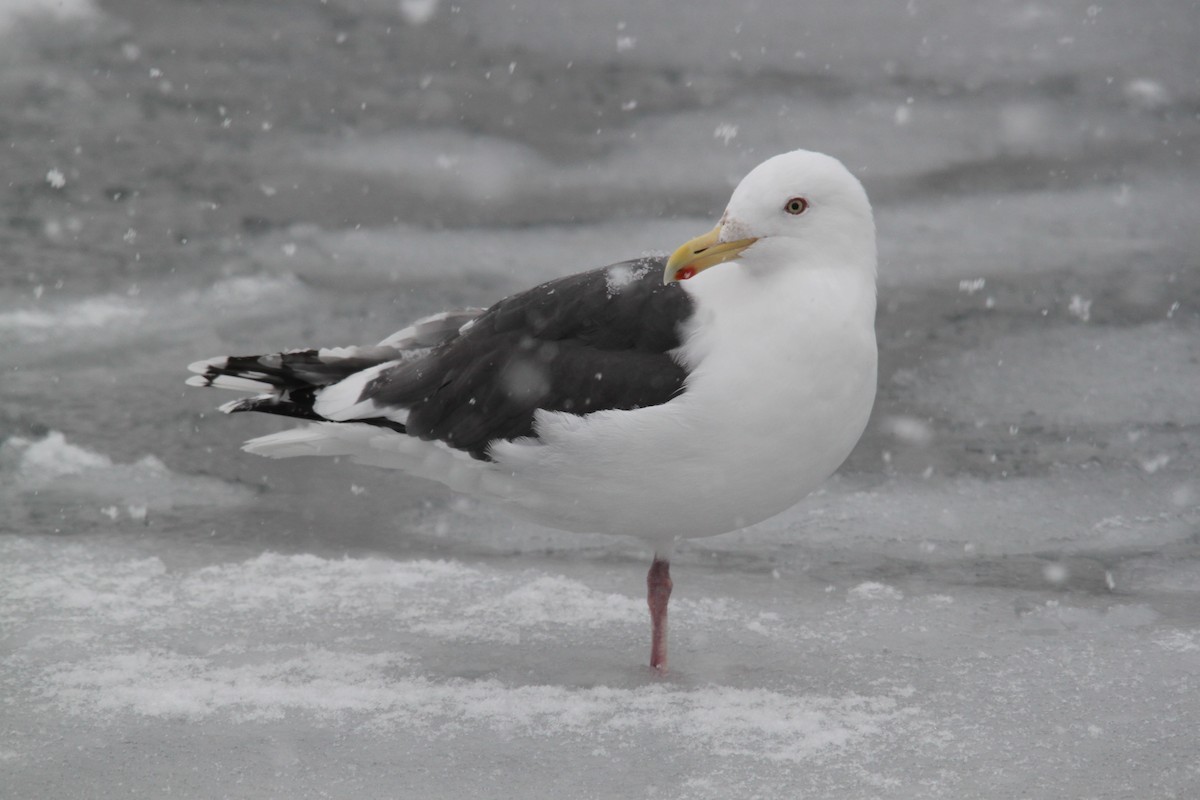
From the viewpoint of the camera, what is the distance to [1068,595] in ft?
17.4

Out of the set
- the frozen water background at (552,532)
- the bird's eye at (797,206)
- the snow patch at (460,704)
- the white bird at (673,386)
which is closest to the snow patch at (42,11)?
the frozen water background at (552,532)

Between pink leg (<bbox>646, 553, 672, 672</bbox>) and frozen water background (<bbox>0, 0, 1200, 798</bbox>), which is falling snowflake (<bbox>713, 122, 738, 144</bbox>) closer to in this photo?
frozen water background (<bbox>0, 0, 1200, 798</bbox>)

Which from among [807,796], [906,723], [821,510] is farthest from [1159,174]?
[807,796]

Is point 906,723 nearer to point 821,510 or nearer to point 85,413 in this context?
point 821,510

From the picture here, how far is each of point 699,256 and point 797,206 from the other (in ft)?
1.09

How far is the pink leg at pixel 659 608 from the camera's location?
4.60 m

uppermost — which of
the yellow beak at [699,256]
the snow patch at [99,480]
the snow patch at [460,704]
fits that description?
the yellow beak at [699,256]

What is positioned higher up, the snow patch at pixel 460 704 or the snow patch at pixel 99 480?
the snow patch at pixel 99 480

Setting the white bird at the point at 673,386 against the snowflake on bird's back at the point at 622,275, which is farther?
the snowflake on bird's back at the point at 622,275

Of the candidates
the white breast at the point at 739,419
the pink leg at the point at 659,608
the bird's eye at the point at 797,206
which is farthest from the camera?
the pink leg at the point at 659,608

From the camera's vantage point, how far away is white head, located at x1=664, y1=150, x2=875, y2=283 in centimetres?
429

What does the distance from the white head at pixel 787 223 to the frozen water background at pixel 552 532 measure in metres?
1.27

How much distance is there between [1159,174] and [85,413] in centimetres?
640

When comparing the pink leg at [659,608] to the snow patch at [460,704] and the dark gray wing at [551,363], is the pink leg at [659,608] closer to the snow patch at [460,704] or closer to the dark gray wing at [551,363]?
the snow patch at [460,704]
